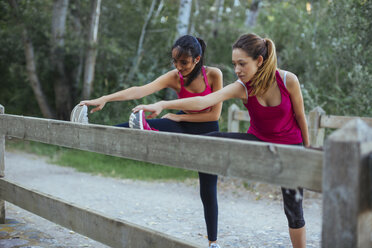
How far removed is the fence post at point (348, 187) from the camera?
Result: 1716 millimetres

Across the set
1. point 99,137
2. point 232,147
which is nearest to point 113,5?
point 99,137

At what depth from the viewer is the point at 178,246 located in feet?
8.27

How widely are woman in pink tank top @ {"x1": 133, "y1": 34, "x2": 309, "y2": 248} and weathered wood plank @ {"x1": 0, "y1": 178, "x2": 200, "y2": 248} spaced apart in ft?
2.83

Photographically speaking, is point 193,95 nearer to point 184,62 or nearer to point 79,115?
point 184,62

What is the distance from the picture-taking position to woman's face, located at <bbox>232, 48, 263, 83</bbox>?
298 cm

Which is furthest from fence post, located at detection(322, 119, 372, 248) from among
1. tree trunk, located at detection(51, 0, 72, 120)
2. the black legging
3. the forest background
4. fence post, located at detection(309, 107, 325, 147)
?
tree trunk, located at detection(51, 0, 72, 120)

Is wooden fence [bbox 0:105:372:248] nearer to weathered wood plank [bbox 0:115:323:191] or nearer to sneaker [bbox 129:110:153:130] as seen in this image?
weathered wood plank [bbox 0:115:323:191]

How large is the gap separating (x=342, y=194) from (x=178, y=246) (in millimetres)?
1125

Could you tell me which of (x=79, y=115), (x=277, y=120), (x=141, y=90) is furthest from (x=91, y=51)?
(x=277, y=120)

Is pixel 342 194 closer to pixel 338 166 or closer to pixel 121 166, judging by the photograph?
pixel 338 166

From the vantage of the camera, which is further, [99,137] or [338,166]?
[99,137]

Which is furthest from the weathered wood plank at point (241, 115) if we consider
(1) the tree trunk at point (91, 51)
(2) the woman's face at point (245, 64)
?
(1) the tree trunk at point (91, 51)

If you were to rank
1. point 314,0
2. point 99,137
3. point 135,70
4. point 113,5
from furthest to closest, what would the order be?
point 314,0
point 113,5
point 135,70
point 99,137

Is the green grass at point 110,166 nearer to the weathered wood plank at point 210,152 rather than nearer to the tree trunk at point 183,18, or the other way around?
the tree trunk at point 183,18
